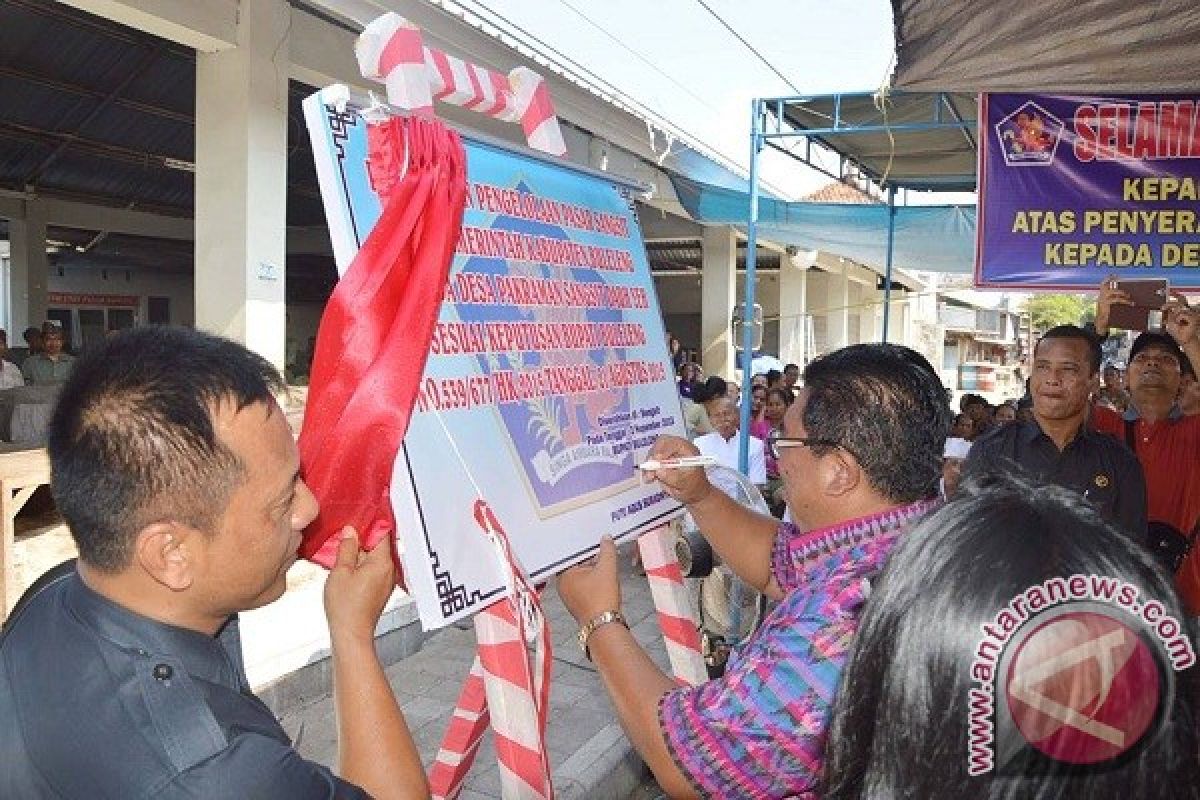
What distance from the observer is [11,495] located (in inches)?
150

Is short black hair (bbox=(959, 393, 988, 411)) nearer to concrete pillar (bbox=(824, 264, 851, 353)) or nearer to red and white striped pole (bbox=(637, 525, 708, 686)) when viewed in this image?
red and white striped pole (bbox=(637, 525, 708, 686))

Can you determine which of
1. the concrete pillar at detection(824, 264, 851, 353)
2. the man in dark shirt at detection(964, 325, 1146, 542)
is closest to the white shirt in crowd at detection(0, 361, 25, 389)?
the man in dark shirt at detection(964, 325, 1146, 542)

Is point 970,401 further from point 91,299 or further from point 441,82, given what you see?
point 91,299

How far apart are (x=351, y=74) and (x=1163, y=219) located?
18.3ft

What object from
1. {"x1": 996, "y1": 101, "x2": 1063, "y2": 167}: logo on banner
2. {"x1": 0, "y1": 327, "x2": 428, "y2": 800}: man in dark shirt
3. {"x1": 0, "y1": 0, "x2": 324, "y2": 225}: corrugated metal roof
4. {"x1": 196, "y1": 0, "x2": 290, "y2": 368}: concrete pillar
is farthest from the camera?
{"x1": 0, "y1": 0, "x2": 324, "y2": 225}: corrugated metal roof

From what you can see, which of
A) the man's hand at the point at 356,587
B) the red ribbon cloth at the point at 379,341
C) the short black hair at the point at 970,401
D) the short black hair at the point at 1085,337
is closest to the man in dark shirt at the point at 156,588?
the man's hand at the point at 356,587

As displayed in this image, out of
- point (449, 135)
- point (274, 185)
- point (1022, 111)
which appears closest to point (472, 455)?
point (449, 135)

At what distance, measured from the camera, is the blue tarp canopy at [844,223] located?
8.23 meters

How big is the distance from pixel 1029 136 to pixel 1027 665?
4627mm

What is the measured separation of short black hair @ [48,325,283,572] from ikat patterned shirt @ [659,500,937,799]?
755mm

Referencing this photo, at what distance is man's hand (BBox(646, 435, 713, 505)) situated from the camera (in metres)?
2.30

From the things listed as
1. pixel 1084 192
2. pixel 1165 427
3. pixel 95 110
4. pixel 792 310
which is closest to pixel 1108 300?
pixel 1165 427

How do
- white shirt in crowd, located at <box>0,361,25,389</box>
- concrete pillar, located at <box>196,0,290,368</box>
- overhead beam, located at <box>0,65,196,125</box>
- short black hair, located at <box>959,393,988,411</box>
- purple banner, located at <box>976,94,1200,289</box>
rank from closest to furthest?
purple banner, located at <box>976,94,1200,289</box>
concrete pillar, located at <box>196,0,290,368</box>
overhead beam, located at <box>0,65,196,125</box>
short black hair, located at <box>959,393,988,411</box>
white shirt in crowd, located at <box>0,361,25,389</box>

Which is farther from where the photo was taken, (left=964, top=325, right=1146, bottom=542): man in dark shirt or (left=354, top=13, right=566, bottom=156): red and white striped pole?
(left=964, top=325, right=1146, bottom=542): man in dark shirt
